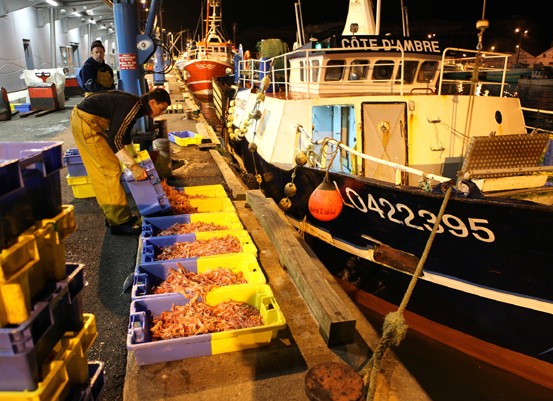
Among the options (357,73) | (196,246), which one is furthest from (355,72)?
(196,246)

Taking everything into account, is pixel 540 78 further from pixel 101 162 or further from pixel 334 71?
pixel 101 162

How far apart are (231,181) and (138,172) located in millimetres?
2562

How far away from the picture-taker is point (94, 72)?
680cm

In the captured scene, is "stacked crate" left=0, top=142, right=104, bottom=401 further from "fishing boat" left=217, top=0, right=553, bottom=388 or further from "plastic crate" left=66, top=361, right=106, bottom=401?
"fishing boat" left=217, top=0, right=553, bottom=388

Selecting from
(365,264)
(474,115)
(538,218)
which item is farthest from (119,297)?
(474,115)

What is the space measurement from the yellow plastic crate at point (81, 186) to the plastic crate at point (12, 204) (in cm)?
467

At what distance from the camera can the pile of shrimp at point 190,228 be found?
4.51 meters

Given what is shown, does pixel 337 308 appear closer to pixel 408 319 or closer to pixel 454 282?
pixel 454 282

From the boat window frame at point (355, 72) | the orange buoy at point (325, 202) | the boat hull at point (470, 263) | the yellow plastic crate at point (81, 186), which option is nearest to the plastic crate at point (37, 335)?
the orange buoy at point (325, 202)

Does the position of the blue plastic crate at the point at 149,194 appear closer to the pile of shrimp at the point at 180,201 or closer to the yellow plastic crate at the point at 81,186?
the pile of shrimp at the point at 180,201

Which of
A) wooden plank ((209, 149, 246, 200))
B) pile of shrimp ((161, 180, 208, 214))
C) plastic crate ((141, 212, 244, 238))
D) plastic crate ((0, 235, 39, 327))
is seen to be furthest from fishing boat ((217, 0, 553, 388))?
plastic crate ((0, 235, 39, 327))

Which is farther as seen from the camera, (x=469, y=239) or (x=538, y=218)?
→ (x=469, y=239)

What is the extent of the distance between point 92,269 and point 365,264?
3.57 metres

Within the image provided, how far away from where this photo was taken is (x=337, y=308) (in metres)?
3.24
